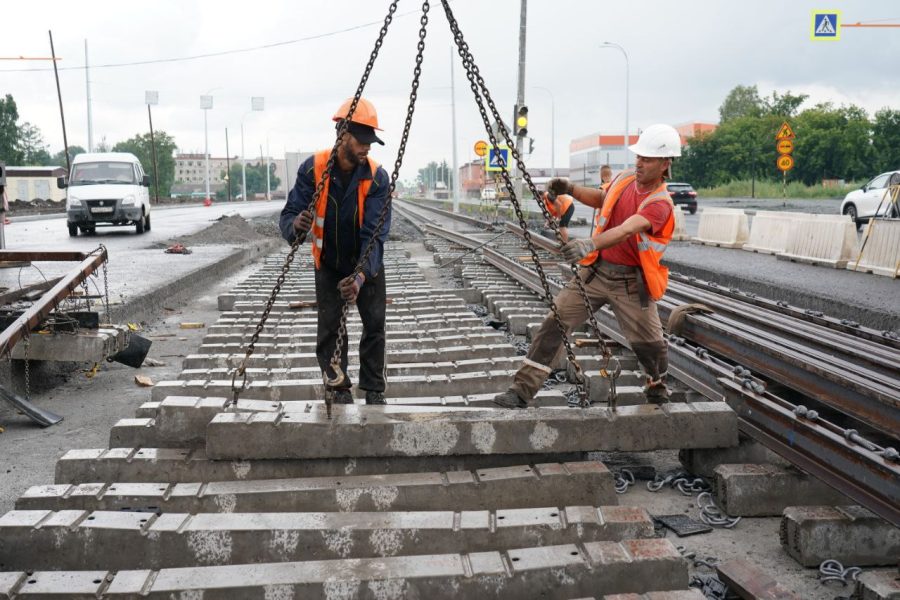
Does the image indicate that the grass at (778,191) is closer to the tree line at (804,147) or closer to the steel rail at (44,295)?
the tree line at (804,147)

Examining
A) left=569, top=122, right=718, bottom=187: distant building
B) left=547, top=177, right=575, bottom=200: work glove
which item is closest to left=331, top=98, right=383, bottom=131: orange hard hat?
left=547, top=177, right=575, bottom=200: work glove

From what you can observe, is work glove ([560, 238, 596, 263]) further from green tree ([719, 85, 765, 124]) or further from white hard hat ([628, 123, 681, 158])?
green tree ([719, 85, 765, 124])

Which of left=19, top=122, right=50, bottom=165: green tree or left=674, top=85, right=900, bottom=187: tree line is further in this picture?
left=19, top=122, right=50, bottom=165: green tree

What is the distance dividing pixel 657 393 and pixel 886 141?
6699 cm

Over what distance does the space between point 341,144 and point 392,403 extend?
151 centimetres

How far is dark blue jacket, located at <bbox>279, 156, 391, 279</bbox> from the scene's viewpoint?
471 centimetres

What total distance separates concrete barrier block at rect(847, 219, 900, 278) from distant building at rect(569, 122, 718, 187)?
70.9 metres

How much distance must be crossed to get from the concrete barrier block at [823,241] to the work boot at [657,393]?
1072cm

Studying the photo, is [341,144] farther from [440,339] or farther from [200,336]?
[200,336]

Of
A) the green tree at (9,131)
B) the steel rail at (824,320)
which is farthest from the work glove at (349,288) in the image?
the green tree at (9,131)

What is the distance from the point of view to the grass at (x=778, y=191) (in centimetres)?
4825

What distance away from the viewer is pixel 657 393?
5.00 metres

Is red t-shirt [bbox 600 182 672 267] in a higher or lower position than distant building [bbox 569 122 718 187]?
lower


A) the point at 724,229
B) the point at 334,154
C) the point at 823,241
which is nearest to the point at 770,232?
the point at 724,229
